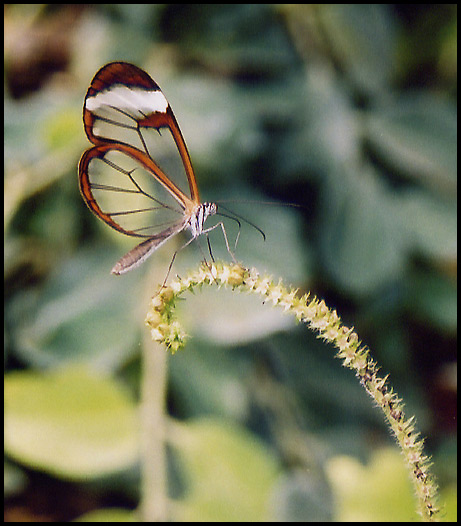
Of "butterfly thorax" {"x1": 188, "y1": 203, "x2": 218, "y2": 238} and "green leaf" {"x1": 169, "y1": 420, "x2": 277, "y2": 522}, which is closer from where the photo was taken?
"butterfly thorax" {"x1": 188, "y1": 203, "x2": 218, "y2": 238}

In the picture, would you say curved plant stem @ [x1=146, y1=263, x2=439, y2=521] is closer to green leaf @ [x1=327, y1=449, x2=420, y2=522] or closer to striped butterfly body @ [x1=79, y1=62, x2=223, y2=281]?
striped butterfly body @ [x1=79, y1=62, x2=223, y2=281]

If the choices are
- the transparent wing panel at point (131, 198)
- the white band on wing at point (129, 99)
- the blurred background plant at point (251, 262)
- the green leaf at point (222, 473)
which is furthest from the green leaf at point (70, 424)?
the white band on wing at point (129, 99)

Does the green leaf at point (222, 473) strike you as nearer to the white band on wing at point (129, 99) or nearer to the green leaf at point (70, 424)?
the green leaf at point (70, 424)

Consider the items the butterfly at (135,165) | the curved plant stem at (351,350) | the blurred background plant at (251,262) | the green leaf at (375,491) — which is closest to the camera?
the curved plant stem at (351,350)

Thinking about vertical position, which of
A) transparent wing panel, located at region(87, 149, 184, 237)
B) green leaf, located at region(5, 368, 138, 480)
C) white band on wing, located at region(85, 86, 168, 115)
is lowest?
green leaf, located at region(5, 368, 138, 480)

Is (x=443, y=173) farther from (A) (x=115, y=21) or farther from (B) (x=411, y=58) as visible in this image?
(A) (x=115, y=21)

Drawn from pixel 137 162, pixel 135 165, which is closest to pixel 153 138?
pixel 137 162

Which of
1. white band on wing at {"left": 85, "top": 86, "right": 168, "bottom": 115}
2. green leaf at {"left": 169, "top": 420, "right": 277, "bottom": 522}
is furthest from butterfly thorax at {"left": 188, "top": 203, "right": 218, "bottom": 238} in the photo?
green leaf at {"left": 169, "top": 420, "right": 277, "bottom": 522}
